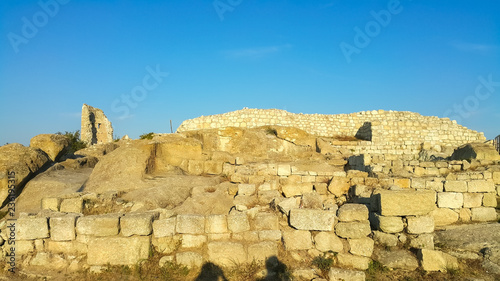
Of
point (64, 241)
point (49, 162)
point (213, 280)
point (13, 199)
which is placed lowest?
point (213, 280)

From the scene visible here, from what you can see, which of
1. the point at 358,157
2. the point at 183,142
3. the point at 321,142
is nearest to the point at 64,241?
the point at 183,142

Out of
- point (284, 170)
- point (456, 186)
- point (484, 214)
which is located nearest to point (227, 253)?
point (284, 170)

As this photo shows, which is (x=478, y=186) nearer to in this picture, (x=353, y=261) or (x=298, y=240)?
(x=353, y=261)

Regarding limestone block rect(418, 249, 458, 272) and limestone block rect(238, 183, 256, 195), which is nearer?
limestone block rect(418, 249, 458, 272)

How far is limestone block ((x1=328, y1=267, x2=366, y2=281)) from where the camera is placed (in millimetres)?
5250

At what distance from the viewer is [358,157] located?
11953 millimetres

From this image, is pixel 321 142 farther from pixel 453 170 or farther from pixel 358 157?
pixel 453 170

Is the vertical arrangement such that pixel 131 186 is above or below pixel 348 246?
above

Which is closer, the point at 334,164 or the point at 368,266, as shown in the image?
the point at 368,266

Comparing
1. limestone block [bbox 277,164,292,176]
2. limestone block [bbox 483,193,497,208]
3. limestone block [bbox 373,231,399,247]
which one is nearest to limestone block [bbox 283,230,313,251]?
limestone block [bbox 373,231,399,247]

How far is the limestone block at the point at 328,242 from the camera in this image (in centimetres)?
575

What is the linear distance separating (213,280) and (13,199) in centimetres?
548

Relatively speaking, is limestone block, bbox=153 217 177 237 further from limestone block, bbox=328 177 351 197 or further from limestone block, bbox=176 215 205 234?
limestone block, bbox=328 177 351 197

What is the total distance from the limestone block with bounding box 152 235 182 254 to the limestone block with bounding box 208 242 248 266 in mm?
584
